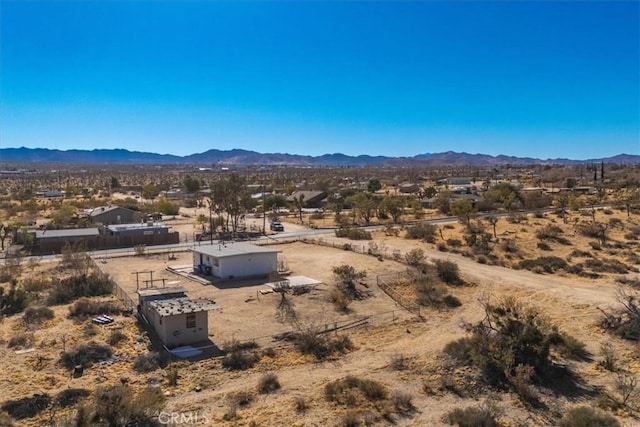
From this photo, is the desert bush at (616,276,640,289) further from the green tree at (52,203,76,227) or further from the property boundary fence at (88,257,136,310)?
the green tree at (52,203,76,227)

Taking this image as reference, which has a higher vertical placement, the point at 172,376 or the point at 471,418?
the point at 172,376

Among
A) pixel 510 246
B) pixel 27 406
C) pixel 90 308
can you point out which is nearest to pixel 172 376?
pixel 27 406

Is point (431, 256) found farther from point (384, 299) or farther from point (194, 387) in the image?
point (194, 387)

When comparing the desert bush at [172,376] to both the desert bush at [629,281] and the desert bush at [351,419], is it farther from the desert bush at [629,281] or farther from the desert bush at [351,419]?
the desert bush at [629,281]

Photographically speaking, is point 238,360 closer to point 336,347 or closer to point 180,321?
point 180,321

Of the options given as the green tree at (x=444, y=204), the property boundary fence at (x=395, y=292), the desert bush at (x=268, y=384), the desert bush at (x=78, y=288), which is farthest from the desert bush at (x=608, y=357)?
the green tree at (x=444, y=204)

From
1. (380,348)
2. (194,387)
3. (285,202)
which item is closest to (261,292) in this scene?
(380,348)

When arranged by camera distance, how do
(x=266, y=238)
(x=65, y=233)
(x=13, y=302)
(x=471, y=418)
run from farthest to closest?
(x=266, y=238)
(x=65, y=233)
(x=13, y=302)
(x=471, y=418)
